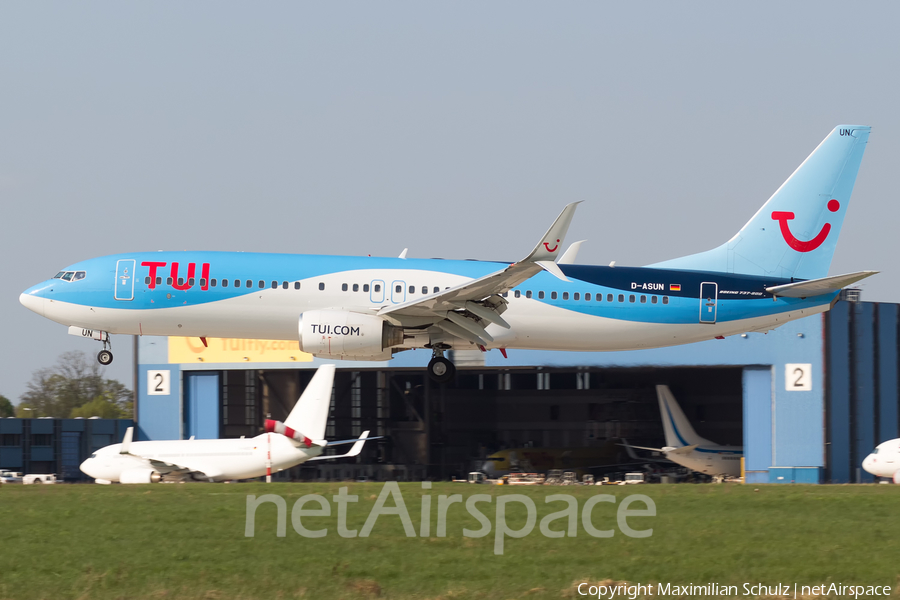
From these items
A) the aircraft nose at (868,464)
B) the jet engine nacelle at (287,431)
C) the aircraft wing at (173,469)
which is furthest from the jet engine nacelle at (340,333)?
the aircraft nose at (868,464)

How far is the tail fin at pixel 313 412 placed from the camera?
127 feet

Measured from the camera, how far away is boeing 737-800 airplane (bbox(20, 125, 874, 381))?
2934 centimetres

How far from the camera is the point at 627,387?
64.3m

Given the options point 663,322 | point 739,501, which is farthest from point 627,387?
point 739,501

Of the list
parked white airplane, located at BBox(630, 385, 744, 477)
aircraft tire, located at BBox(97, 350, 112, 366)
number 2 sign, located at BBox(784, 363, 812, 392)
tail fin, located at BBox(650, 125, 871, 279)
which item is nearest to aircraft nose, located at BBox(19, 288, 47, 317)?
aircraft tire, located at BBox(97, 350, 112, 366)

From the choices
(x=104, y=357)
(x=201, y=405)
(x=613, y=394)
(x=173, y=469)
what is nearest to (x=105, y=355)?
(x=104, y=357)

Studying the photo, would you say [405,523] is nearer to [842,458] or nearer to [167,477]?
[167,477]

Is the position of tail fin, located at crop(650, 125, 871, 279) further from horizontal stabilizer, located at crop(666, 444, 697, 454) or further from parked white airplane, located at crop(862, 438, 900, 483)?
horizontal stabilizer, located at crop(666, 444, 697, 454)

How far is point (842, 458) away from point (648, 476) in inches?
415

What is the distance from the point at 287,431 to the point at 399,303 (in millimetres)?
9466

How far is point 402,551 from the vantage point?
19.4 m

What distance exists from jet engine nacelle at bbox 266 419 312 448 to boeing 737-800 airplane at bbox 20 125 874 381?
589 centimetres

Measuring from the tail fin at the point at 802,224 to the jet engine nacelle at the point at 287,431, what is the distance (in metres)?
14.7

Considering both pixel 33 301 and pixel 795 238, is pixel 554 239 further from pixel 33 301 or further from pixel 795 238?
pixel 33 301
